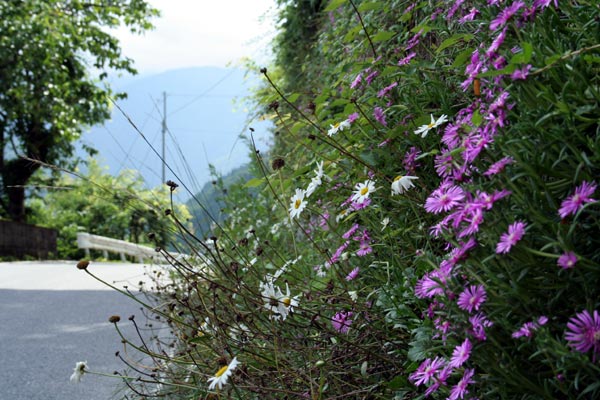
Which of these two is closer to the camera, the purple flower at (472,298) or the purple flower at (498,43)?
the purple flower at (472,298)

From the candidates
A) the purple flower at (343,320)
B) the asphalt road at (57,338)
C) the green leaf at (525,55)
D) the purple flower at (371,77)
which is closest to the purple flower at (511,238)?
the green leaf at (525,55)

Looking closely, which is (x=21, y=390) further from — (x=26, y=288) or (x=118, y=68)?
(x=118, y=68)

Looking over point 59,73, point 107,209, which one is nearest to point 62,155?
point 59,73

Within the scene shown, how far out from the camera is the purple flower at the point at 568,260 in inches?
36.5

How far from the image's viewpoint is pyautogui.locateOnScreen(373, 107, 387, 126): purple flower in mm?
2096

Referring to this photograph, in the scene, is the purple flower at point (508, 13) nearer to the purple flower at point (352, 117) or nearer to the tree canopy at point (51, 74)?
the purple flower at point (352, 117)

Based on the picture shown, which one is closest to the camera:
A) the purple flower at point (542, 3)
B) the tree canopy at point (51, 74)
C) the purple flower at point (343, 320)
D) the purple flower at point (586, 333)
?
the purple flower at point (586, 333)

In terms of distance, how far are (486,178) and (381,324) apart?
64cm

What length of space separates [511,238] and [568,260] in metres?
0.09

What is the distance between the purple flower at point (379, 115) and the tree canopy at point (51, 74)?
43.9 feet

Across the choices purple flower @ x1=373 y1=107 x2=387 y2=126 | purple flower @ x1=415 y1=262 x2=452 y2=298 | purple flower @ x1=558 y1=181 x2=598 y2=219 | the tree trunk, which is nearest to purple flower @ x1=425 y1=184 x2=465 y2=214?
purple flower @ x1=415 y1=262 x2=452 y2=298

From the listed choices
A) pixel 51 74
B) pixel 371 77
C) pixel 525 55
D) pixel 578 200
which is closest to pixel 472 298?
pixel 578 200

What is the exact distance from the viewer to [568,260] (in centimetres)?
93

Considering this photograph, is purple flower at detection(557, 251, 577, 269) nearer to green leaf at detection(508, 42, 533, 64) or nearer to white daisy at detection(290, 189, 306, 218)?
green leaf at detection(508, 42, 533, 64)
